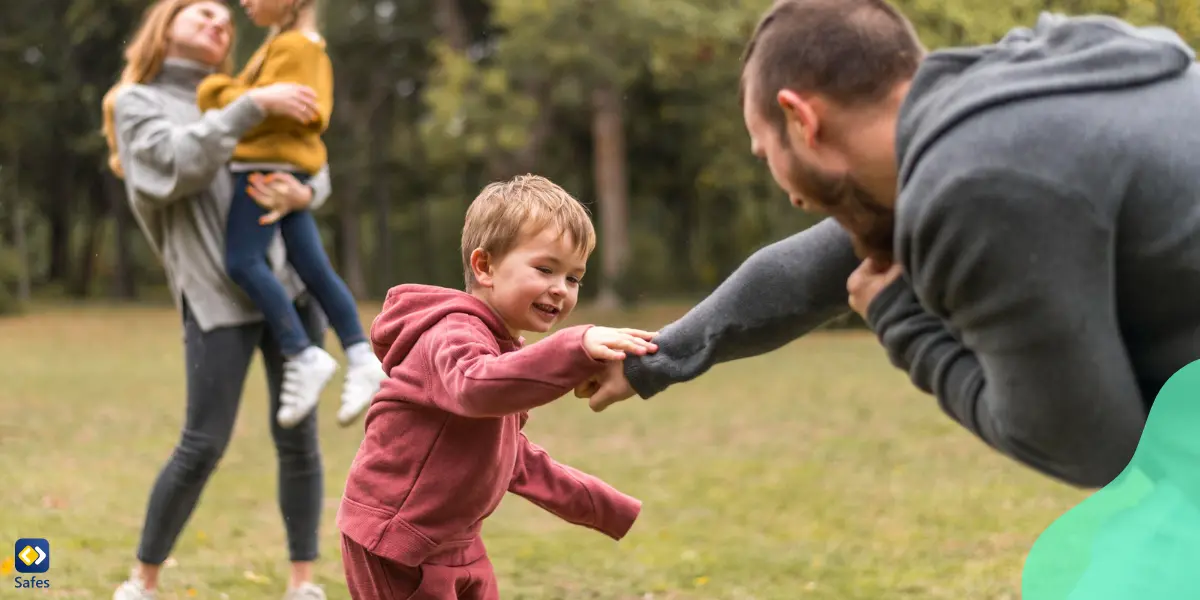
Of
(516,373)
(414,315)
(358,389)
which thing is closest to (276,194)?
(358,389)

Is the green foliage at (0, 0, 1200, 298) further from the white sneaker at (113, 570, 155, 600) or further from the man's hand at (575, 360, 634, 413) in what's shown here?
the man's hand at (575, 360, 634, 413)

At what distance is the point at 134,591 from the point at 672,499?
4.11 meters

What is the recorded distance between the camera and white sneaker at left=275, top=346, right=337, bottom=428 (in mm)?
4904

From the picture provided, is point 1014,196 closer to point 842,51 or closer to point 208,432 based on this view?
point 842,51

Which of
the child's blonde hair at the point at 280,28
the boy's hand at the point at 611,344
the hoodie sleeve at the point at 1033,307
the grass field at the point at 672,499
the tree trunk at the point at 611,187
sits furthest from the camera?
the tree trunk at the point at 611,187

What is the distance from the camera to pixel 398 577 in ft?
10.6

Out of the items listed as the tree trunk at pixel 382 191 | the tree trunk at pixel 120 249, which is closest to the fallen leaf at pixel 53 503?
the tree trunk at pixel 382 191

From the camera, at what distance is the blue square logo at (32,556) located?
5891mm

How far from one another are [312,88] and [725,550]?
3217 mm

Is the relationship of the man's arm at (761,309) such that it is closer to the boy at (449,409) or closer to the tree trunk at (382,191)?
the boy at (449,409)

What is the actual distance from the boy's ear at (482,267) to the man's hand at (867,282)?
1.12m

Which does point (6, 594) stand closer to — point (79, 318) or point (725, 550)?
point (725, 550)

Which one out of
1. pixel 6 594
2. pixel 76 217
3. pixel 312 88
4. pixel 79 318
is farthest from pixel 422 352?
pixel 76 217

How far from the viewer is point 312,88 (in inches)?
205
